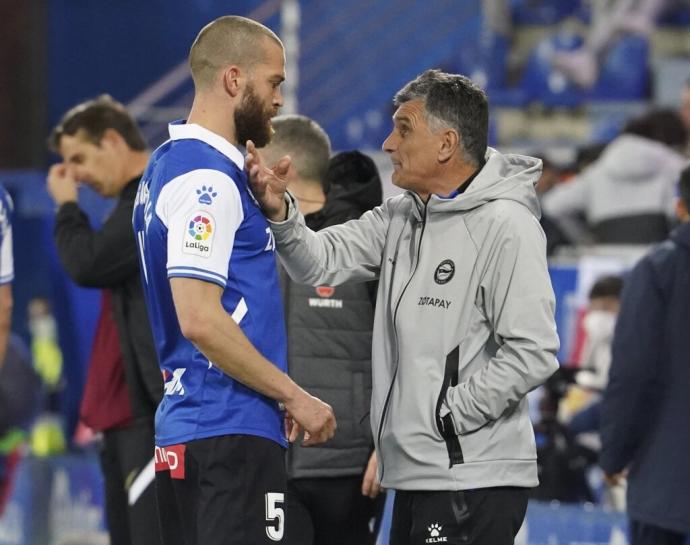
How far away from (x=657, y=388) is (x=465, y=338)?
1303 millimetres

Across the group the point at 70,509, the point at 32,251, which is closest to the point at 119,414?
the point at 70,509

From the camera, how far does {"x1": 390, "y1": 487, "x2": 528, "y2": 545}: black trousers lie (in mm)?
3318

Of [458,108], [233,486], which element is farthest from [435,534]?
[458,108]

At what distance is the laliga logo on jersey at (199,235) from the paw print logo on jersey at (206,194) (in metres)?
0.03

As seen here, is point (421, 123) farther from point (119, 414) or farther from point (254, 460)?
point (119, 414)

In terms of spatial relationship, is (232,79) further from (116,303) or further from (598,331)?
(598,331)

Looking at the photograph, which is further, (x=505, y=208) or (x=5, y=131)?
(x=5, y=131)

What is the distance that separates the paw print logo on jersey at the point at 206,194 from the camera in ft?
10.4

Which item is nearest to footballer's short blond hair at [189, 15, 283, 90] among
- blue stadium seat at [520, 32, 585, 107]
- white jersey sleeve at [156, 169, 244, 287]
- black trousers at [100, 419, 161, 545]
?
white jersey sleeve at [156, 169, 244, 287]

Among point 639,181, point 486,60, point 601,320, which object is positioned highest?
point 486,60

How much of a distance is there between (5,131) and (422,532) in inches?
362

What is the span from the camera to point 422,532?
3.35 metres

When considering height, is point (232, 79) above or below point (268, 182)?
above

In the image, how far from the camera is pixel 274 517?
3229 mm
